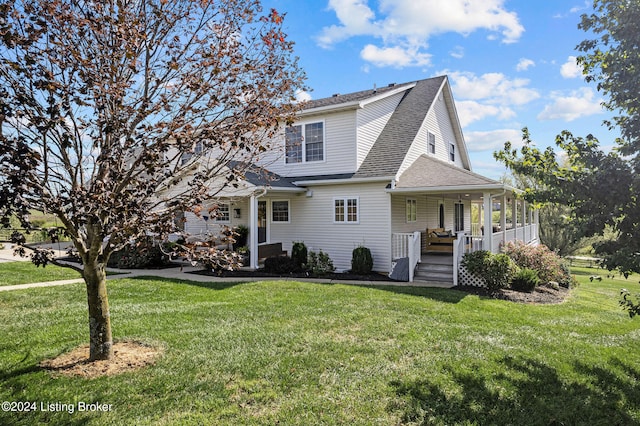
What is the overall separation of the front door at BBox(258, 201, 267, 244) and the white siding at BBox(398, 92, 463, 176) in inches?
236

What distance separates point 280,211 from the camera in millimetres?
16031

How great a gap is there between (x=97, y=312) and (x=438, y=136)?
55.8 ft

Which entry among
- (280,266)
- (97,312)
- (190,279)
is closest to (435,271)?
(280,266)

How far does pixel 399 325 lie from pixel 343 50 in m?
10.0

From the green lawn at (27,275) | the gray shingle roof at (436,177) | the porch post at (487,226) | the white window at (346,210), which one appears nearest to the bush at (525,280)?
the porch post at (487,226)

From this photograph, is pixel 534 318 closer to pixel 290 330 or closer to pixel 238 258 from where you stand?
pixel 290 330

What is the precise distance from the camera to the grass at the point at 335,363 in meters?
3.91

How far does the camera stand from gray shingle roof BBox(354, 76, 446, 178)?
14.0m

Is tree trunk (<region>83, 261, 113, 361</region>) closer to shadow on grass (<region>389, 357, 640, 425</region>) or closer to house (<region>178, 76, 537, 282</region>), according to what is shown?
shadow on grass (<region>389, 357, 640, 425</region>)

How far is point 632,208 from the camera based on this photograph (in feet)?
13.0

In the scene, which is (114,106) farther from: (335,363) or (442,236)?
(442,236)

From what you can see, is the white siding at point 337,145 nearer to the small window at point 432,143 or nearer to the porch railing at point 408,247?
the porch railing at point 408,247

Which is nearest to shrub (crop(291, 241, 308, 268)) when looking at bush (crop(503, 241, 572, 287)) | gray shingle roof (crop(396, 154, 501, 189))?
gray shingle roof (crop(396, 154, 501, 189))

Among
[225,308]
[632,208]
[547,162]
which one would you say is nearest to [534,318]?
[547,162]
